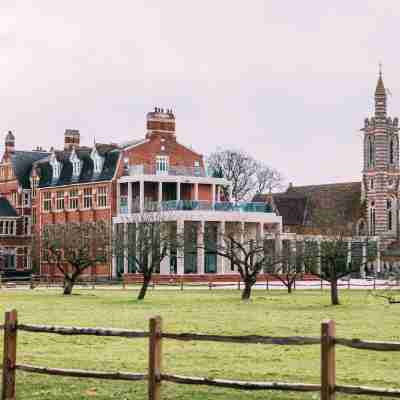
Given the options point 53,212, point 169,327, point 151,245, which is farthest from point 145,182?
point 169,327

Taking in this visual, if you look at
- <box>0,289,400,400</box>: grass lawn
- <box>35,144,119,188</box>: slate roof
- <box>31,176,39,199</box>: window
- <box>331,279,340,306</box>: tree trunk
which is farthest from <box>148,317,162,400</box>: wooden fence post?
<box>31,176,39,199</box>: window

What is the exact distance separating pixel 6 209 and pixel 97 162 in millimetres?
14596

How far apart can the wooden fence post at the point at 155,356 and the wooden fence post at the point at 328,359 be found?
2.23m

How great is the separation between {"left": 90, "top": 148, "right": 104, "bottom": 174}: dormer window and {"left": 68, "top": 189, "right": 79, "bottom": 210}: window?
130 inches

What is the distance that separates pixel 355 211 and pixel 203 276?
137 feet

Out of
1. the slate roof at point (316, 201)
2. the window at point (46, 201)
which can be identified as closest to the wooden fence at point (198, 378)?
the window at point (46, 201)

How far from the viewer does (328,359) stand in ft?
41.4

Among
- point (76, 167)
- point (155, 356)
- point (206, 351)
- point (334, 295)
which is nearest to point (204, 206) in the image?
point (76, 167)

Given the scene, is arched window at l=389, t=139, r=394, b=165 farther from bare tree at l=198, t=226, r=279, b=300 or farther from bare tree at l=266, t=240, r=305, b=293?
bare tree at l=266, t=240, r=305, b=293

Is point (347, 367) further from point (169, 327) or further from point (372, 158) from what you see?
point (372, 158)

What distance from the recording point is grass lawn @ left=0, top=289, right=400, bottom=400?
1628cm

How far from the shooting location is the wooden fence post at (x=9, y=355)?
14.7 meters

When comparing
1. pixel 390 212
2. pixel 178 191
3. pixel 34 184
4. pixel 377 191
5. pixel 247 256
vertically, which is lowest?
pixel 247 256

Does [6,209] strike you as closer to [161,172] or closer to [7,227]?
→ [7,227]
